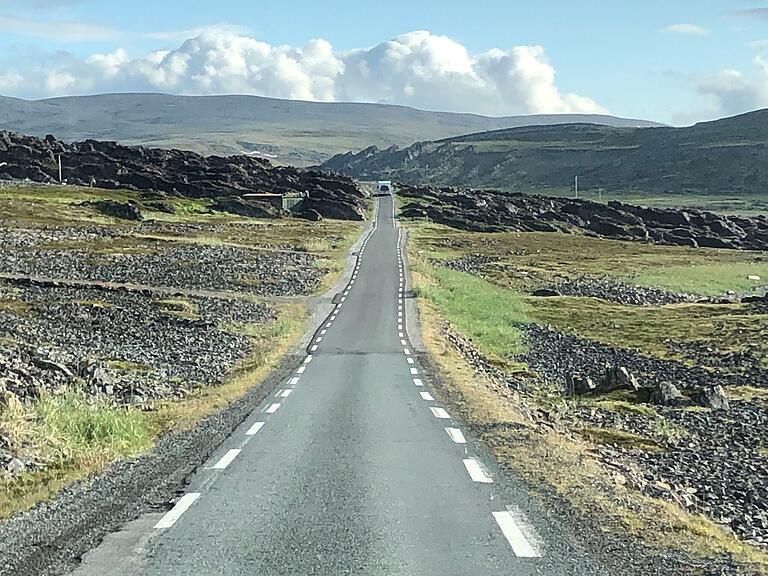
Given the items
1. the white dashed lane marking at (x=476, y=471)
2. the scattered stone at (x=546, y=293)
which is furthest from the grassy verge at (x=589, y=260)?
the white dashed lane marking at (x=476, y=471)

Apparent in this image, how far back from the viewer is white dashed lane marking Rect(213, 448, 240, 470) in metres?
13.5

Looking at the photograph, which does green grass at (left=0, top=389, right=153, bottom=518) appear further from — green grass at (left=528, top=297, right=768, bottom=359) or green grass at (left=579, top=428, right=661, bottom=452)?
green grass at (left=528, top=297, right=768, bottom=359)

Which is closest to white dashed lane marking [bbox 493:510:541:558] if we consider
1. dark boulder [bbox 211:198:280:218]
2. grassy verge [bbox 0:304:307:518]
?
grassy verge [bbox 0:304:307:518]

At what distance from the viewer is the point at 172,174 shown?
176 meters

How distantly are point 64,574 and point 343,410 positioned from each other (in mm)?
11961

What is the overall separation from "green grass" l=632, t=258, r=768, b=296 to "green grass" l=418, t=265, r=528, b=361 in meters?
16.4

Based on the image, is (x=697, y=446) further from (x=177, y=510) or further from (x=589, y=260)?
(x=589, y=260)

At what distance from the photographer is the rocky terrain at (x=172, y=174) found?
6132 inches

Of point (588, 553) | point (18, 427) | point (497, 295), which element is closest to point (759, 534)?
point (588, 553)

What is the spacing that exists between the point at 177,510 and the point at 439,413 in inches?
376

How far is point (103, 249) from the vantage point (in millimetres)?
78062

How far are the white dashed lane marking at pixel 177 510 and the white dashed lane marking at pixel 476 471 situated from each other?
3.58m

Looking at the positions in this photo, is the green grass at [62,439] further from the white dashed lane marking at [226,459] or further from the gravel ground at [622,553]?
the gravel ground at [622,553]

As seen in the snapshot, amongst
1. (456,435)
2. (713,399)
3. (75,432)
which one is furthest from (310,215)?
(75,432)
